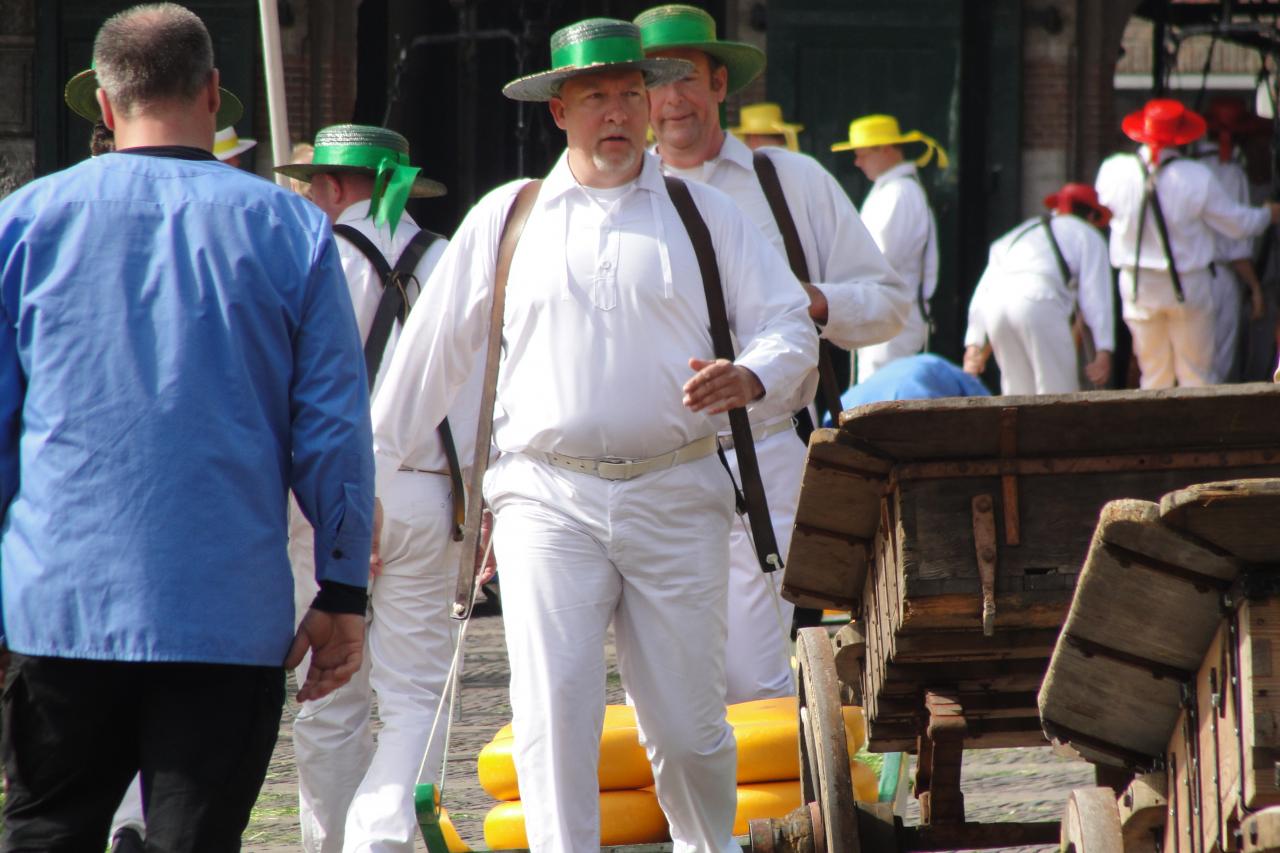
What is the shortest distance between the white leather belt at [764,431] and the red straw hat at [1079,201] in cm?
719

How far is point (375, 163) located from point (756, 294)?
166 cm

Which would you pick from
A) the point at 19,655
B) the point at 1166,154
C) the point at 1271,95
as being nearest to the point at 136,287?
the point at 19,655

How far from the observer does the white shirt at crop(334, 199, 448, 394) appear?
575 centimetres

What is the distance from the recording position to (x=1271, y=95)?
15.1 metres

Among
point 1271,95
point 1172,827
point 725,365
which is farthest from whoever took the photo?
point 1271,95

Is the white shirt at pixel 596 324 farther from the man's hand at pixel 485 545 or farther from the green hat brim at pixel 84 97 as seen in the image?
the green hat brim at pixel 84 97

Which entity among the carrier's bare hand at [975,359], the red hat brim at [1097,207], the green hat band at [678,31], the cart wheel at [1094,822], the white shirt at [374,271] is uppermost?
the green hat band at [678,31]

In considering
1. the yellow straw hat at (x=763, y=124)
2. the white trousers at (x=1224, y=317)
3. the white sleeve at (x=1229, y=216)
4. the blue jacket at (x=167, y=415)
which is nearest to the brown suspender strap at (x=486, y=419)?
the blue jacket at (x=167, y=415)

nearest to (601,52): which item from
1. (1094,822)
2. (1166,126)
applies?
(1094,822)

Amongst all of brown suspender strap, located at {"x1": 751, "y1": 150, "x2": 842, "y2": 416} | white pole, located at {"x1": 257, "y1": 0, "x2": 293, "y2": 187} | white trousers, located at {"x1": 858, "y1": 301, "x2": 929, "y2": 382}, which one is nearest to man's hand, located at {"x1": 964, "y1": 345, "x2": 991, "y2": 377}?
white trousers, located at {"x1": 858, "y1": 301, "x2": 929, "y2": 382}

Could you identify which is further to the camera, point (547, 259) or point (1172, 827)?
point (547, 259)

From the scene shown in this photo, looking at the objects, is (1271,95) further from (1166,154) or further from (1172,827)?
(1172,827)

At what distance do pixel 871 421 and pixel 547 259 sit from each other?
3.91ft

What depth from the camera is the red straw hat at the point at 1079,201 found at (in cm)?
1263
